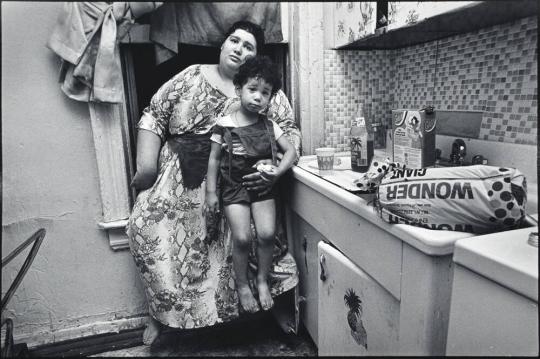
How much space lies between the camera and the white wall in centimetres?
50

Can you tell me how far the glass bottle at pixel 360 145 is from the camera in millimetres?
1106

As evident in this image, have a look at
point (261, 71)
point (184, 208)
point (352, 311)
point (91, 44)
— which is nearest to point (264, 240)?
point (184, 208)

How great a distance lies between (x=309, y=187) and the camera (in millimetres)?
1168

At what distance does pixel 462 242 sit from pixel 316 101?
2.34 feet

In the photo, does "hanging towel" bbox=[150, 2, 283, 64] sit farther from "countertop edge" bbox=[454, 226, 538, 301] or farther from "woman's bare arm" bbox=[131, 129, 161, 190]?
"countertop edge" bbox=[454, 226, 538, 301]

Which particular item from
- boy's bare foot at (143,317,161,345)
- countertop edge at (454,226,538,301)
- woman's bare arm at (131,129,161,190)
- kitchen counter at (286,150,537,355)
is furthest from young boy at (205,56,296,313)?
countertop edge at (454,226,538,301)

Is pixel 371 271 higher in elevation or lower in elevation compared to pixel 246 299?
higher

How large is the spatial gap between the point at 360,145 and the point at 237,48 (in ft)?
1.63

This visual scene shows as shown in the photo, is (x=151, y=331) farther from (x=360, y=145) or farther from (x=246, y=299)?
(x=360, y=145)

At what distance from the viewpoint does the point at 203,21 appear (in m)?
0.97

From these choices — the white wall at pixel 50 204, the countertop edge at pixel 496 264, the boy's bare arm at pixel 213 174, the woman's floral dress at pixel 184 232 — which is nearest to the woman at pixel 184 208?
the woman's floral dress at pixel 184 232

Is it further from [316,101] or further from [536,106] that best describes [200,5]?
[536,106]

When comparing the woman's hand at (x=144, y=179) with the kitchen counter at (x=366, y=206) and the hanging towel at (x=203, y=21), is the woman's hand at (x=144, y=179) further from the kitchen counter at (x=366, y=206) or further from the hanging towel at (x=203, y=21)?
the kitchen counter at (x=366, y=206)

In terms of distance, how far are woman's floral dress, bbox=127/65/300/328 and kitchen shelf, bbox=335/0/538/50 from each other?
0.40m
